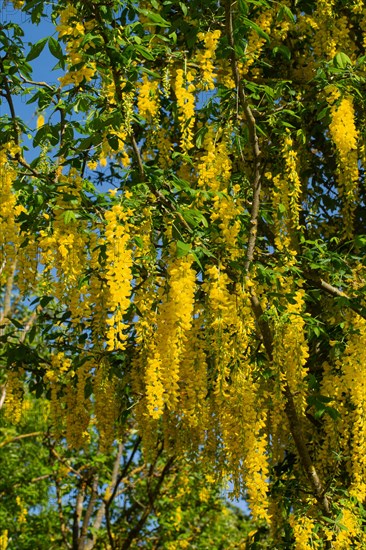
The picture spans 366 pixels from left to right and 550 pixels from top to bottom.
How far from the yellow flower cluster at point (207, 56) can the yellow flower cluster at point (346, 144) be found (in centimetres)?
74

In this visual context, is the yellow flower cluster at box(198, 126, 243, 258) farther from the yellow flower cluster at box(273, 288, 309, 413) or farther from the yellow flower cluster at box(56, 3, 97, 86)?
the yellow flower cluster at box(56, 3, 97, 86)

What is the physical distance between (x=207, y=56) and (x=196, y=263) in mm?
1086

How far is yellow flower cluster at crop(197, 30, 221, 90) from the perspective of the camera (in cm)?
417

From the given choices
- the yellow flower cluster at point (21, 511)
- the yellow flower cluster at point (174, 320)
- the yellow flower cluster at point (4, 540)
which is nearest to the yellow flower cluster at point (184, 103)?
the yellow flower cluster at point (174, 320)

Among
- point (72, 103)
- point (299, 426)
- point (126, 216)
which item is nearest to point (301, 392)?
point (299, 426)

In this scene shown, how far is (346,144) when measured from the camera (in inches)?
185

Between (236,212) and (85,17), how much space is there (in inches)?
45.7

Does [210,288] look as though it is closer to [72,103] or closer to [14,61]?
[72,103]

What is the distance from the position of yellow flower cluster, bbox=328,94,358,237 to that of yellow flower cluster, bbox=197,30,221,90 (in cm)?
74

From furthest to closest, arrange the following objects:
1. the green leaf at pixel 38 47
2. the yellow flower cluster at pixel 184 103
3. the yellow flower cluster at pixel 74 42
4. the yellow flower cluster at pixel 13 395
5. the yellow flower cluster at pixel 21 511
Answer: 1. the yellow flower cluster at pixel 21 511
2. the yellow flower cluster at pixel 13 395
3. the yellow flower cluster at pixel 184 103
4. the yellow flower cluster at pixel 74 42
5. the green leaf at pixel 38 47

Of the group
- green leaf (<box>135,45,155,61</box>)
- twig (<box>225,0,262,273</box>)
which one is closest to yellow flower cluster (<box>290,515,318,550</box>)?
twig (<box>225,0,262,273</box>)

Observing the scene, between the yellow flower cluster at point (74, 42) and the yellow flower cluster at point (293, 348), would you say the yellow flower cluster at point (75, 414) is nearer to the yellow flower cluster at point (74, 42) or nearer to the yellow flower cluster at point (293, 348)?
the yellow flower cluster at point (293, 348)

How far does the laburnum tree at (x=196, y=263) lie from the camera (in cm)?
368

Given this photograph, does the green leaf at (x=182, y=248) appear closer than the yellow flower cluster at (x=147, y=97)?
Yes
